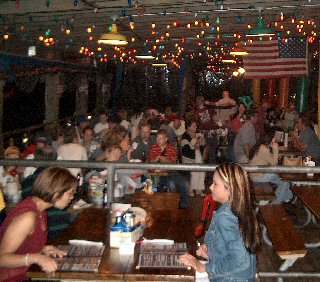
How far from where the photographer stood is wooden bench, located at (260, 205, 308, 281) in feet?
14.8

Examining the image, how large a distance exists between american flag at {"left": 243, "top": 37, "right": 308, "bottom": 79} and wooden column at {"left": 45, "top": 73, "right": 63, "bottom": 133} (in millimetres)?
7016

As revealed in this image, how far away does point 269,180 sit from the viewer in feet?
24.7

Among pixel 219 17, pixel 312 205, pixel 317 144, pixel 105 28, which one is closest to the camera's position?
pixel 312 205

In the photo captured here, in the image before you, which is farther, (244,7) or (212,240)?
(244,7)

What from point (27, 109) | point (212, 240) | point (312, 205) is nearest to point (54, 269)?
point (212, 240)

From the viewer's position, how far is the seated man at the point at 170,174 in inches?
327

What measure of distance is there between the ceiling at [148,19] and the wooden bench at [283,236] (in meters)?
3.97

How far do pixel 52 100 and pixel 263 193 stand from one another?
1136 centimetres

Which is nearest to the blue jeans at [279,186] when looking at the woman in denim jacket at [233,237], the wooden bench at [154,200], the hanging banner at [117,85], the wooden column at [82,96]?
the wooden bench at [154,200]

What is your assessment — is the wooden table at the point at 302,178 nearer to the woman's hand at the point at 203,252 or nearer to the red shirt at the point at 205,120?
the woman's hand at the point at 203,252

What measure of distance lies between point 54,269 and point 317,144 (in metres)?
7.88

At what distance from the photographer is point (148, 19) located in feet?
34.2

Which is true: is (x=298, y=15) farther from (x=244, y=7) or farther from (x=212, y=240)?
(x=212, y=240)

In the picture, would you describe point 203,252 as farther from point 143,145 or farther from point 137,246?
point 143,145
